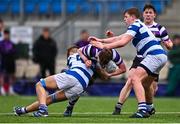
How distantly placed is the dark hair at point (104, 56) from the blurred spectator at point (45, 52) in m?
11.6

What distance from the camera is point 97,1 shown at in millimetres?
25672

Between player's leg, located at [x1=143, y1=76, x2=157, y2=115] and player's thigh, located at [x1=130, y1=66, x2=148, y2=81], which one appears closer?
player's thigh, located at [x1=130, y1=66, x2=148, y2=81]

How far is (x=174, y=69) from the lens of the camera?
2370cm

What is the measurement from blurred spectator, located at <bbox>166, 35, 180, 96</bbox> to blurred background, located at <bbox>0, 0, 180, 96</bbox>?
0.03 metres

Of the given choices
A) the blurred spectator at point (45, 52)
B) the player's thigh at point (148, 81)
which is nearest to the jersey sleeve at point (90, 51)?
the player's thigh at point (148, 81)

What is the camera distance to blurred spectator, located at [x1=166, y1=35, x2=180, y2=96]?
77.3 ft

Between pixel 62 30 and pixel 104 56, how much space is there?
13.4 meters

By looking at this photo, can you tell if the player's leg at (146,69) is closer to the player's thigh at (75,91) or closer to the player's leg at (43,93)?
the player's thigh at (75,91)

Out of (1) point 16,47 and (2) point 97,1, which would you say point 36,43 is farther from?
(2) point 97,1

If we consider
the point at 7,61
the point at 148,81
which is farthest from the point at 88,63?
the point at 7,61

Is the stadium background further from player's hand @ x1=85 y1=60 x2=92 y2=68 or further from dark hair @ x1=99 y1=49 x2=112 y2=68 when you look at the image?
player's hand @ x1=85 y1=60 x2=92 y2=68

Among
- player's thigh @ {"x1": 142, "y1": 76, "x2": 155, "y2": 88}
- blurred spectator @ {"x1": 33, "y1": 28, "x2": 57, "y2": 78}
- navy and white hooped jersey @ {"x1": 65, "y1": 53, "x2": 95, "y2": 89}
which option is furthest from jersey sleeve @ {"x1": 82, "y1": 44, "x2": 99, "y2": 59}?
blurred spectator @ {"x1": 33, "y1": 28, "x2": 57, "y2": 78}

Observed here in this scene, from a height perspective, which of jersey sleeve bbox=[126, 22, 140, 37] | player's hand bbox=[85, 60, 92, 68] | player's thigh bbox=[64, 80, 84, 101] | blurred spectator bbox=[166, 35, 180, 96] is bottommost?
blurred spectator bbox=[166, 35, 180, 96]

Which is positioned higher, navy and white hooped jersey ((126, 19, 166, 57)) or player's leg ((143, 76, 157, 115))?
navy and white hooped jersey ((126, 19, 166, 57))
